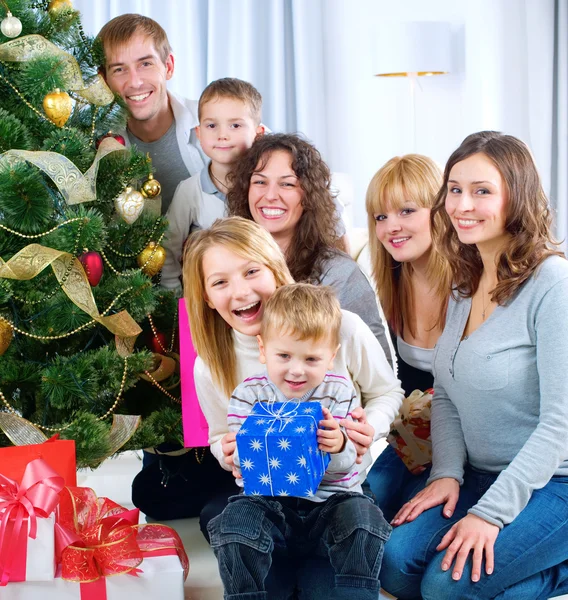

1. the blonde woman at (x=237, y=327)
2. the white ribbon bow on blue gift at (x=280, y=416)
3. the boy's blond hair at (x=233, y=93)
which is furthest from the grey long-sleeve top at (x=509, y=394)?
the boy's blond hair at (x=233, y=93)

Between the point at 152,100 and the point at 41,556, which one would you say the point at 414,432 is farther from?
A: the point at 152,100

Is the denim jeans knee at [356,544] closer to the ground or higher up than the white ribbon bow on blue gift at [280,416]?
closer to the ground

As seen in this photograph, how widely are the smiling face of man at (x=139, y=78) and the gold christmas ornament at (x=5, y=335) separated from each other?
2.04 ft

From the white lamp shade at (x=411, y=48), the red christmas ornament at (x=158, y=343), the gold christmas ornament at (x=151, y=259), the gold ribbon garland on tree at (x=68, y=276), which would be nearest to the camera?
the gold ribbon garland on tree at (x=68, y=276)

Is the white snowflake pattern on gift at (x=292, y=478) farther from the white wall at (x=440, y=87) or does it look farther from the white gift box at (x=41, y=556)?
the white wall at (x=440, y=87)

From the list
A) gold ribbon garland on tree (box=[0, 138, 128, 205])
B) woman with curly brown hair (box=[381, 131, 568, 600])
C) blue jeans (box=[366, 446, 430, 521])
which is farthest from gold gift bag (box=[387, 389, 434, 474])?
gold ribbon garland on tree (box=[0, 138, 128, 205])

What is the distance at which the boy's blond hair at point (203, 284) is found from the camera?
1631 mm

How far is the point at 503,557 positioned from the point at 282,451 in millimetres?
432

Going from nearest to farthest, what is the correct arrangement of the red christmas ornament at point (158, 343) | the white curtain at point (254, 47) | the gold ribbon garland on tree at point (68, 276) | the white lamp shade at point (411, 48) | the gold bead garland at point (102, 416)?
1. the gold ribbon garland on tree at point (68, 276)
2. the gold bead garland at point (102, 416)
3. the red christmas ornament at point (158, 343)
4. the white lamp shade at point (411, 48)
5. the white curtain at point (254, 47)

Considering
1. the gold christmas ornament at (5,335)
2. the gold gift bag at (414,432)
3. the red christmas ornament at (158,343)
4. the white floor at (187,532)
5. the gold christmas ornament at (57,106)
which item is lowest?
the white floor at (187,532)

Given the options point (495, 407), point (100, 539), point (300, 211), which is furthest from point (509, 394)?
point (100, 539)

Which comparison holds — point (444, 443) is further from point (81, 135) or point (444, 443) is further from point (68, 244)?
point (81, 135)

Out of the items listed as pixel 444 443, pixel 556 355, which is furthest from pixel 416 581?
pixel 556 355

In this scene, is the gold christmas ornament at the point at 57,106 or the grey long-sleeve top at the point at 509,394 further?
the gold christmas ornament at the point at 57,106
